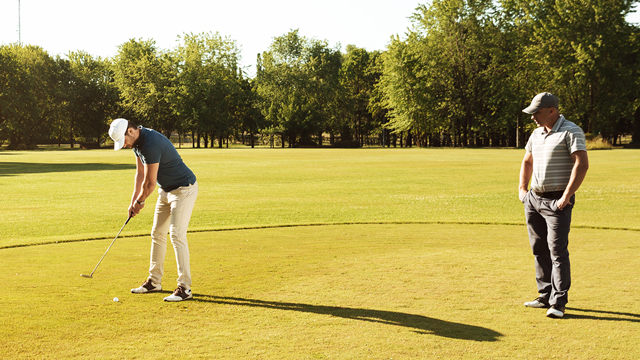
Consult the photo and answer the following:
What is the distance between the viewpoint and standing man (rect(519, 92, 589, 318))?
6172mm

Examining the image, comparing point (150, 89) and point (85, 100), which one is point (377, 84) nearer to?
point (150, 89)

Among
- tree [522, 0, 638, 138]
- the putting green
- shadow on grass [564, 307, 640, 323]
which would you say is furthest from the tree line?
shadow on grass [564, 307, 640, 323]

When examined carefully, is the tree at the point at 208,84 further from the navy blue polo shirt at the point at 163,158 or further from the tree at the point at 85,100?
the navy blue polo shirt at the point at 163,158

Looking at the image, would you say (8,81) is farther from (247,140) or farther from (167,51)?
(247,140)

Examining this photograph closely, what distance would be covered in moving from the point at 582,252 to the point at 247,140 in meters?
126

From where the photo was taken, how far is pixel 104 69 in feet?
382

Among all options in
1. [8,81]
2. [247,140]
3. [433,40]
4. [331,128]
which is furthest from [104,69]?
[433,40]

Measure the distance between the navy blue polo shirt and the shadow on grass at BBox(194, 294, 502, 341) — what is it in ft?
4.84

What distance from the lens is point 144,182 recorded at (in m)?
6.99

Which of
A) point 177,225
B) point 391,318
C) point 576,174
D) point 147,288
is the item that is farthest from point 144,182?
point 576,174

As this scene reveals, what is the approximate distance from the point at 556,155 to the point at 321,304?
3.21 m

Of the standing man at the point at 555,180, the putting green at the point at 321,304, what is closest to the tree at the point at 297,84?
the putting green at the point at 321,304

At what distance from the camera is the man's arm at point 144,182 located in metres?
6.93

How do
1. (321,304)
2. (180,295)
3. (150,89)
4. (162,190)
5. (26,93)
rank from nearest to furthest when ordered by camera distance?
(321,304) → (180,295) → (162,190) → (26,93) → (150,89)
